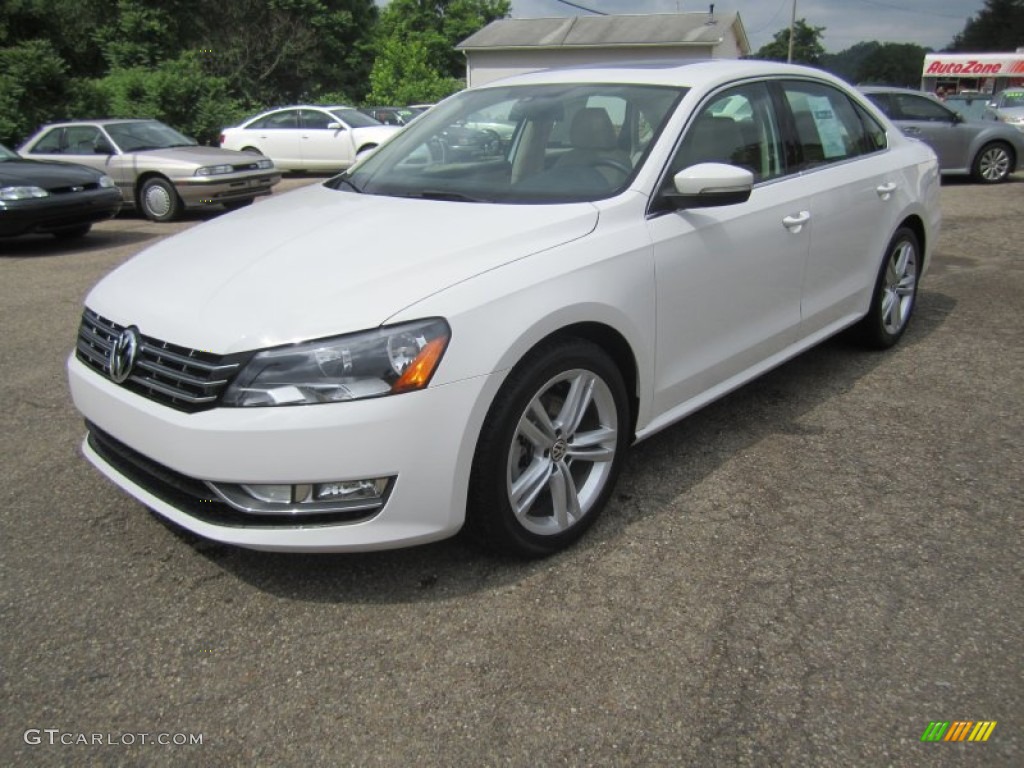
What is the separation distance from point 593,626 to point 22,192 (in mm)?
9144

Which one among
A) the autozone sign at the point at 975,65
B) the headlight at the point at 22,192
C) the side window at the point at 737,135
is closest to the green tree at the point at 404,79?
the autozone sign at the point at 975,65

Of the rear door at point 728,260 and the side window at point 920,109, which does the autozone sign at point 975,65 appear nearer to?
the side window at point 920,109

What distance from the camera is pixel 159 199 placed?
11.7 m

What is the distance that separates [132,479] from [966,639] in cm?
264

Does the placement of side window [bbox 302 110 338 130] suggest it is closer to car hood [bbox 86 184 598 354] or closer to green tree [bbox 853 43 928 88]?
car hood [bbox 86 184 598 354]

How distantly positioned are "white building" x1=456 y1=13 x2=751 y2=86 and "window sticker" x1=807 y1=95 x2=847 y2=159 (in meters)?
40.0

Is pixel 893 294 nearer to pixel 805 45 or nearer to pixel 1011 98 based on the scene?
pixel 1011 98

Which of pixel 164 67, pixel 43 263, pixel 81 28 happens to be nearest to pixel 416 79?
pixel 81 28

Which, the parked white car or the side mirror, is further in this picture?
the parked white car

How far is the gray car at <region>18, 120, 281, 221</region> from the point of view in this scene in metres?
11.5

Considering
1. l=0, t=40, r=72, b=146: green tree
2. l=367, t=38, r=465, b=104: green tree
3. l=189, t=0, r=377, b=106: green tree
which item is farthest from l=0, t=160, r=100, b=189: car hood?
l=367, t=38, r=465, b=104: green tree

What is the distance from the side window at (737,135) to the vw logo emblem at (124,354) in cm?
202

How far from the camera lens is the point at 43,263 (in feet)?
29.5

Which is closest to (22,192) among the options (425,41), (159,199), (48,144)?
(159,199)
